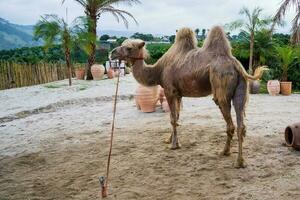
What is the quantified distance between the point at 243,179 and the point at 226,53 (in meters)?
1.69

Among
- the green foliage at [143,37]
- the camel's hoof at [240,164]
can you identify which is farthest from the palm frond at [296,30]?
the camel's hoof at [240,164]

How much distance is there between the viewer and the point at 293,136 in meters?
5.23

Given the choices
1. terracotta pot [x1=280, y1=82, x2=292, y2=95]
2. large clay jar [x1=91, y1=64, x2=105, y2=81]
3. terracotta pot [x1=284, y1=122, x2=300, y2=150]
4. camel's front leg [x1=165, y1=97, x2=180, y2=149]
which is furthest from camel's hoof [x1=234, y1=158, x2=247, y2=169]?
large clay jar [x1=91, y1=64, x2=105, y2=81]

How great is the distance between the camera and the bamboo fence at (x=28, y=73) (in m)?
16.2

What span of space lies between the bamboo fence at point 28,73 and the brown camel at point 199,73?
38.0ft

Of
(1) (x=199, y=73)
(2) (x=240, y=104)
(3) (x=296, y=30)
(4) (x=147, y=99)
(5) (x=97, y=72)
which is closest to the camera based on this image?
(2) (x=240, y=104)

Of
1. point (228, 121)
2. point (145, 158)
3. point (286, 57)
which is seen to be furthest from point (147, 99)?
point (286, 57)

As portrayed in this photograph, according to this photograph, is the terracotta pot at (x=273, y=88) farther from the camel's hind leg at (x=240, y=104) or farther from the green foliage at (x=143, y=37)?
the camel's hind leg at (x=240, y=104)

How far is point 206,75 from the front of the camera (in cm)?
520

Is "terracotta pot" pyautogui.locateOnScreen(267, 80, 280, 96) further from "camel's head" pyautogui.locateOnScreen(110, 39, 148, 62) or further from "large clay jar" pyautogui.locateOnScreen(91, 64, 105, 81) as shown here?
"large clay jar" pyautogui.locateOnScreen(91, 64, 105, 81)

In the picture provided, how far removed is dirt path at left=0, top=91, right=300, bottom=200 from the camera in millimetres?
4207

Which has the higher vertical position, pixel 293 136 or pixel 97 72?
pixel 97 72

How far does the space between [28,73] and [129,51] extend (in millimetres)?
12604

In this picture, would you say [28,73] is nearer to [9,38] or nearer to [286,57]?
[286,57]
